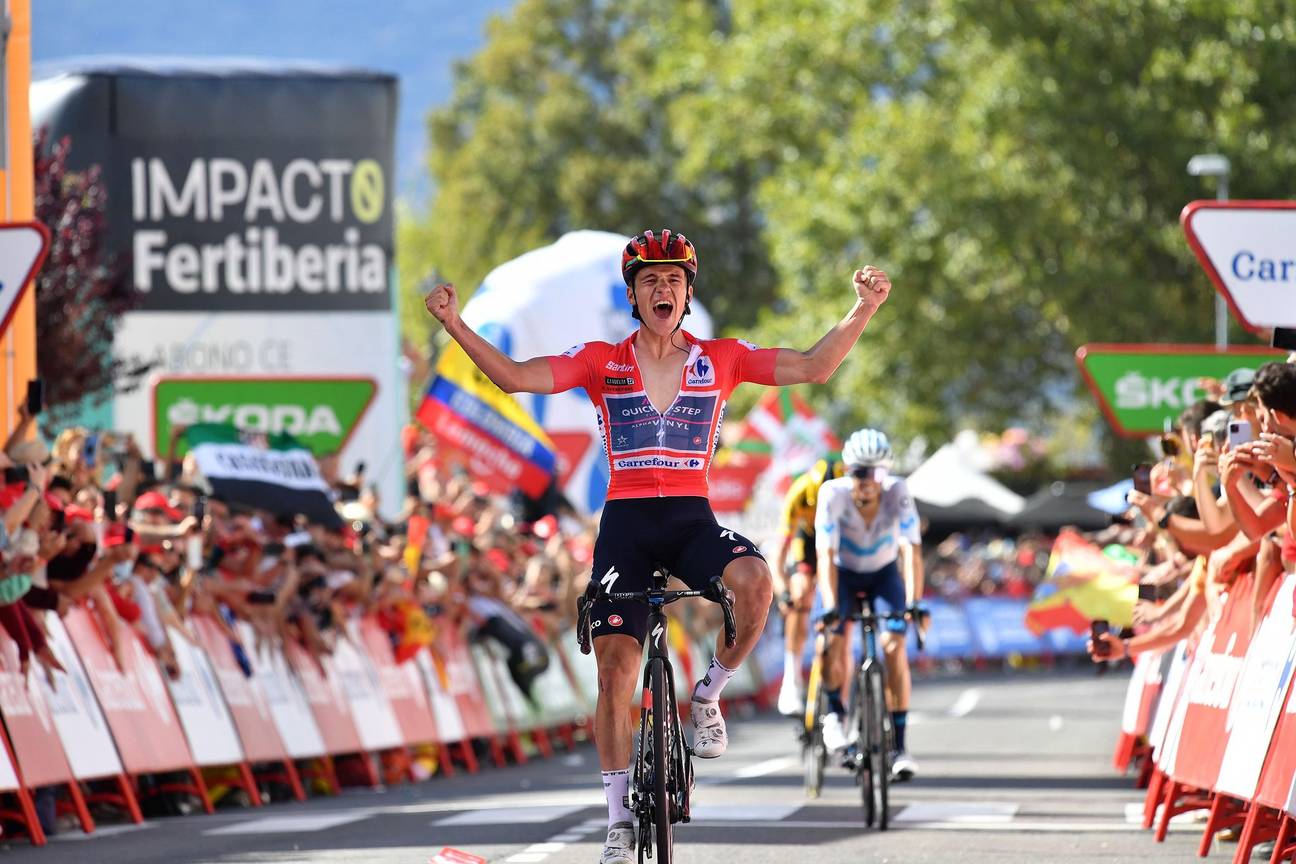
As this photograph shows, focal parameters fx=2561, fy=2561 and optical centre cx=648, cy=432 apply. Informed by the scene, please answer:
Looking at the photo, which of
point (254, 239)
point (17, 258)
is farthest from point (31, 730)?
point (254, 239)

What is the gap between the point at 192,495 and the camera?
17.3 metres

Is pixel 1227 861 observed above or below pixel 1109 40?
below

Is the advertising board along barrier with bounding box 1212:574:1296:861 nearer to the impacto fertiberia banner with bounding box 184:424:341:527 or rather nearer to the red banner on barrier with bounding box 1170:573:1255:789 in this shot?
the red banner on barrier with bounding box 1170:573:1255:789

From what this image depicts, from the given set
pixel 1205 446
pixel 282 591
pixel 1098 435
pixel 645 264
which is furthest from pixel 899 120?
pixel 645 264

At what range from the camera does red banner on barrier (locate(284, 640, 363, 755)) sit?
1858 cm

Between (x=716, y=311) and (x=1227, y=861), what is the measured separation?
184 feet

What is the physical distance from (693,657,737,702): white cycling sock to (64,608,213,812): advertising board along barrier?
6.17 meters

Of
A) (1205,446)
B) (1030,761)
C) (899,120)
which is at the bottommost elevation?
(1030,761)

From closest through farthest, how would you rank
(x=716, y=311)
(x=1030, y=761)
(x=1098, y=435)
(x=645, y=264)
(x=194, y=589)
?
(x=645, y=264), (x=194, y=589), (x=1030, y=761), (x=1098, y=435), (x=716, y=311)

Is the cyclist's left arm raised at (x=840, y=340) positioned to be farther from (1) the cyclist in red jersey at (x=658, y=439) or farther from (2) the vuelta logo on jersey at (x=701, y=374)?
(2) the vuelta logo on jersey at (x=701, y=374)

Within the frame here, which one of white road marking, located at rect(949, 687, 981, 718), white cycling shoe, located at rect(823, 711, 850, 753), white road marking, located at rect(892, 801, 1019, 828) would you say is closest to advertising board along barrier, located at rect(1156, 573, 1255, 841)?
white road marking, located at rect(892, 801, 1019, 828)

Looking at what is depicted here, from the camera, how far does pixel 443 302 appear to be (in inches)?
376

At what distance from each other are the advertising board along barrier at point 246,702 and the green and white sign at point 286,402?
6136 mm

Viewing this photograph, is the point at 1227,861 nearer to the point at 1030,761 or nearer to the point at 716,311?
the point at 1030,761
